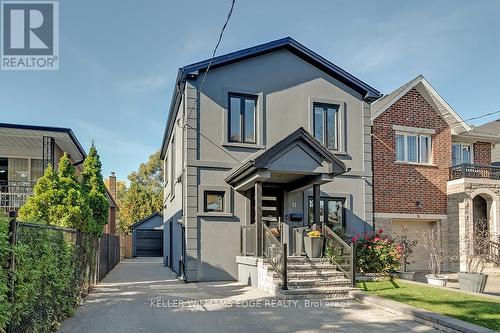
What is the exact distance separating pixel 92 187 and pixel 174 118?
4.52 m

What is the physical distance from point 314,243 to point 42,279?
7.16 meters

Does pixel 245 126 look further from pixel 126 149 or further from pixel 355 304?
pixel 126 149

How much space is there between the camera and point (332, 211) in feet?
46.4

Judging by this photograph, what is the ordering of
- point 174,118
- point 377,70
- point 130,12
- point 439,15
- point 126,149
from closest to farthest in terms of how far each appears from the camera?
point 130,12, point 439,15, point 377,70, point 174,118, point 126,149

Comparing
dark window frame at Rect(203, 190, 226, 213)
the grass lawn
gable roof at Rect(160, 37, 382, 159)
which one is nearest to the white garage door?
gable roof at Rect(160, 37, 382, 159)

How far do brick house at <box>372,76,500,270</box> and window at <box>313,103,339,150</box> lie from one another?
246 cm

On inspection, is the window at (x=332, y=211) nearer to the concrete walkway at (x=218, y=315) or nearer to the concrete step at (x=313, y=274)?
the concrete step at (x=313, y=274)

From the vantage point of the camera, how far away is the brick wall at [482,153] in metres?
18.5

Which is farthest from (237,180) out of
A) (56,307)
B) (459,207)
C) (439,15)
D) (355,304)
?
(459,207)

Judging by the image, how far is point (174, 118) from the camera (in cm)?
1702

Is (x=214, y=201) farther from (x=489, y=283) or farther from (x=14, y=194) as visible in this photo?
(x=489, y=283)

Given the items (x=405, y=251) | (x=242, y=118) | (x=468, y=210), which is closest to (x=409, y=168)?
(x=468, y=210)

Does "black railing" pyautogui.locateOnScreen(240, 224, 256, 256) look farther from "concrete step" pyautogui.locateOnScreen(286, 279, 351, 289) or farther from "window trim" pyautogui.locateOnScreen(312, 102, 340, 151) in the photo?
"window trim" pyautogui.locateOnScreen(312, 102, 340, 151)

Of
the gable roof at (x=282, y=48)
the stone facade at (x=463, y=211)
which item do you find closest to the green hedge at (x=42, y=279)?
the gable roof at (x=282, y=48)
